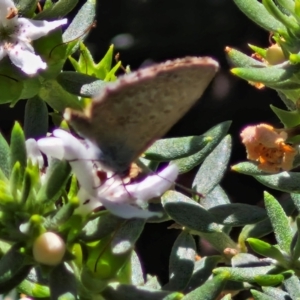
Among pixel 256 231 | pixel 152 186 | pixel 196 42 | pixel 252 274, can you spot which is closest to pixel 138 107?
pixel 152 186

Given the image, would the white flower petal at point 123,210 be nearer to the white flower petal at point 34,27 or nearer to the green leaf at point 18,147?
the green leaf at point 18,147

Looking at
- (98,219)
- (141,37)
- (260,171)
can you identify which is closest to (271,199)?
(260,171)

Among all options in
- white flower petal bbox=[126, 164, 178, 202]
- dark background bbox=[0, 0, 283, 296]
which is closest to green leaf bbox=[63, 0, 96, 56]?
white flower petal bbox=[126, 164, 178, 202]

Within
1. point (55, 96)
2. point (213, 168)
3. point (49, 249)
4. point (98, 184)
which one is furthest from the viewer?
point (213, 168)

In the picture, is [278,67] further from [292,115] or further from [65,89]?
[65,89]

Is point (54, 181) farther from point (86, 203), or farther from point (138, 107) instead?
point (138, 107)
